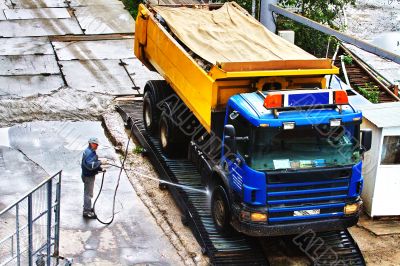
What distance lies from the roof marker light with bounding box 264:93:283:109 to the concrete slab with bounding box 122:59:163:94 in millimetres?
8265

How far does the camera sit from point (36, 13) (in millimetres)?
24688

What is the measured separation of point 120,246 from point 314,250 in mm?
3280

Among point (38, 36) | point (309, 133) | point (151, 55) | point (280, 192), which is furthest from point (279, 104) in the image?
point (38, 36)

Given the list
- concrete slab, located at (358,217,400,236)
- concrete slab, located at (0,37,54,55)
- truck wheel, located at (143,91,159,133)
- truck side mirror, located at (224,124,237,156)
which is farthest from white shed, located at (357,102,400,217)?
concrete slab, located at (0,37,54,55)

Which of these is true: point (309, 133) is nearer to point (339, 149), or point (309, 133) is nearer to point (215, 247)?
point (339, 149)

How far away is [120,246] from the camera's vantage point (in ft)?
38.8

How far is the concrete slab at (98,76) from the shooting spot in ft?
60.6

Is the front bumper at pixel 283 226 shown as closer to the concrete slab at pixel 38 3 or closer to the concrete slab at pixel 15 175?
the concrete slab at pixel 15 175

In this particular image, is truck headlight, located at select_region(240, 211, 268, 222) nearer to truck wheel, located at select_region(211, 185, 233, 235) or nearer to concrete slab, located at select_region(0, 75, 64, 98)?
truck wheel, located at select_region(211, 185, 233, 235)

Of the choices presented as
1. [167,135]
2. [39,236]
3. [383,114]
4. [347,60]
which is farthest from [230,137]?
[347,60]

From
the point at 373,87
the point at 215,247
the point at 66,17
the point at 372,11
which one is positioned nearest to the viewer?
the point at 215,247

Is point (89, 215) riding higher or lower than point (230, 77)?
lower

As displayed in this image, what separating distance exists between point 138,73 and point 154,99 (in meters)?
4.72

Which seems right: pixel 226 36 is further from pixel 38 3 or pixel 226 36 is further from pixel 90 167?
pixel 38 3
